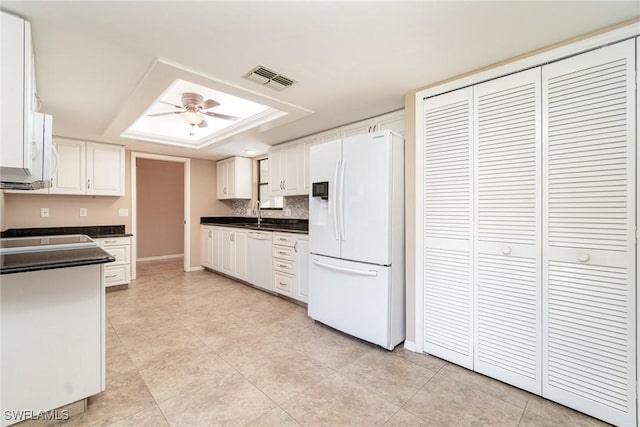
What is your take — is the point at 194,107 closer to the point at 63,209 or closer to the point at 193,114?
the point at 193,114

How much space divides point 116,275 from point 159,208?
119 inches

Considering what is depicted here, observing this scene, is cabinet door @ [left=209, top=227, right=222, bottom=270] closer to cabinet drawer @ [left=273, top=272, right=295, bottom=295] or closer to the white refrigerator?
cabinet drawer @ [left=273, top=272, right=295, bottom=295]

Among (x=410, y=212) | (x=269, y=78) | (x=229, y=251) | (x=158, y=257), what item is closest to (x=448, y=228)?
(x=410, y=212)

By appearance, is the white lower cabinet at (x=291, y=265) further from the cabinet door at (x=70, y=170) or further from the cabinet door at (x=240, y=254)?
the cabinet door at (x=70, y=170)

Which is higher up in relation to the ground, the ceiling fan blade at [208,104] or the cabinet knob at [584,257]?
the ceiling fan blade at [208,104]

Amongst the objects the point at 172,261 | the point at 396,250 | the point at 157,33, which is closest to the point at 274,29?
the point at 157,33

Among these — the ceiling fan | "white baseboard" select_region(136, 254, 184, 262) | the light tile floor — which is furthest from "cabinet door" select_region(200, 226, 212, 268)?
the ceiling fan

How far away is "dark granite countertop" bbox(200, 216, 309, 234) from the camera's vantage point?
3.93 metres

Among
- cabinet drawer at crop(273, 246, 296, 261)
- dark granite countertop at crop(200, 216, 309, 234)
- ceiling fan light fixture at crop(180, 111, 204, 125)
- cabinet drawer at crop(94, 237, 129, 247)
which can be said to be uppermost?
ceiling fan light fixture at crop(180, 111, 204, 125)

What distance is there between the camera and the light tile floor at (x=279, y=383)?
1.64 m

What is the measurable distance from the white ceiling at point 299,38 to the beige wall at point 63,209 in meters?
2.27

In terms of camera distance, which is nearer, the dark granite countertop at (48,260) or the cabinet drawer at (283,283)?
the dark granite countertop at (48,260)

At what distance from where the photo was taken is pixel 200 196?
222 inches

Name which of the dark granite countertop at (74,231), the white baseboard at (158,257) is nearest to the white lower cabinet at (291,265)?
the dark granite countertop at (74,231)
